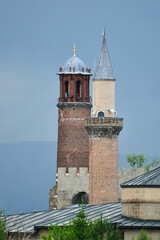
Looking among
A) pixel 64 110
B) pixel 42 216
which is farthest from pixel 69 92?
pixel 42 216

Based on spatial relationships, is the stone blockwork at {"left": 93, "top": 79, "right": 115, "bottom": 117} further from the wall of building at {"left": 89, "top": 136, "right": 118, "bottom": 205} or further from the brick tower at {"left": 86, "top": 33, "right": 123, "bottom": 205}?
the wall of building at {"left": 89, "top": 136, "right": 118, "bottom": 205}

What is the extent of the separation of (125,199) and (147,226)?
293 cm

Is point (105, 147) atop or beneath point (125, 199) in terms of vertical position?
atop

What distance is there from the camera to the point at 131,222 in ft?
127

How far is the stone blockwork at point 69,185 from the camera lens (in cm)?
7631

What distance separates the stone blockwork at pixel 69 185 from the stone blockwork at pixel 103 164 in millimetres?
14008

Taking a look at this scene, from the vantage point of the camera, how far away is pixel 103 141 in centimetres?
6256

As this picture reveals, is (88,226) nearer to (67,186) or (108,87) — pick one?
(108,87)

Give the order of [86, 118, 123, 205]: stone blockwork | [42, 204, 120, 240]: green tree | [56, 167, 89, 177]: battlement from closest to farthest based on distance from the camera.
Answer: [42, 204, 120, 240]: green tree → [86, 118, 123, 205]: stone blockwork → [56, 167, 89, 177]: battlement

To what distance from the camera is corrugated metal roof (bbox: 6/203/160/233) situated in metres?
38.5

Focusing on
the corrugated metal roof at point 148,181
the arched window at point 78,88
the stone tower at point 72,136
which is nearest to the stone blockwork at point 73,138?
the stone tower at point 72,136

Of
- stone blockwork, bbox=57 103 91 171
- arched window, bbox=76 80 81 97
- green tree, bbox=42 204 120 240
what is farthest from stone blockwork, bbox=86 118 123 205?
green tree, bbox=42 204 120 240

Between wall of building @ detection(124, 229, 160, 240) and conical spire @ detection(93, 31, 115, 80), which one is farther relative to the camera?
conical spire @ detection(93, 31, 115, 80)

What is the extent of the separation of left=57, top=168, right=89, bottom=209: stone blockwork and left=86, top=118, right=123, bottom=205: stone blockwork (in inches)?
551
